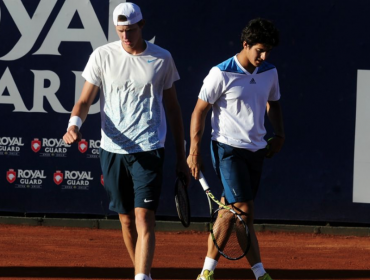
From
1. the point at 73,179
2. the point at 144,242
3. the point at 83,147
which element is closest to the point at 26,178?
the point at 73,179

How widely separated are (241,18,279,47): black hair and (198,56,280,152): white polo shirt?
22 centimetres

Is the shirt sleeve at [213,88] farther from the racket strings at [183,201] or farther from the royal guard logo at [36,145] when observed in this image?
the royal guard logo at [36,145]

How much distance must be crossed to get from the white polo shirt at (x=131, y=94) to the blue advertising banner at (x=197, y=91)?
344cm

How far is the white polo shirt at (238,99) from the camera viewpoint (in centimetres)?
536

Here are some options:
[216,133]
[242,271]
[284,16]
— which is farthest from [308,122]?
[216,133]

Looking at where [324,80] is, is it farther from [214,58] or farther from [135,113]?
[135,113]

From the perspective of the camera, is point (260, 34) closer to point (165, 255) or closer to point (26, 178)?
point (165, 255)

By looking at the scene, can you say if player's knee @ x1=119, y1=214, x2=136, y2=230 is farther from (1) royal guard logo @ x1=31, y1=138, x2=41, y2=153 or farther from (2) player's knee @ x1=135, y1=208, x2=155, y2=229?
(1) royal guard logo @ x1=31, y1=138, x2=41, y2=153

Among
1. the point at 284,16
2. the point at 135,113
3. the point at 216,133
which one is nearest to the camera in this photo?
the point at 135,113

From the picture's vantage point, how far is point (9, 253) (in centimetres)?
727

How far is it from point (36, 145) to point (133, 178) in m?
3.85

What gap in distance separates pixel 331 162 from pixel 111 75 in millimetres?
4068

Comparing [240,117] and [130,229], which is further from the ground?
[240,117]

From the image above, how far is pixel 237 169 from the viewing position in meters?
5.38
